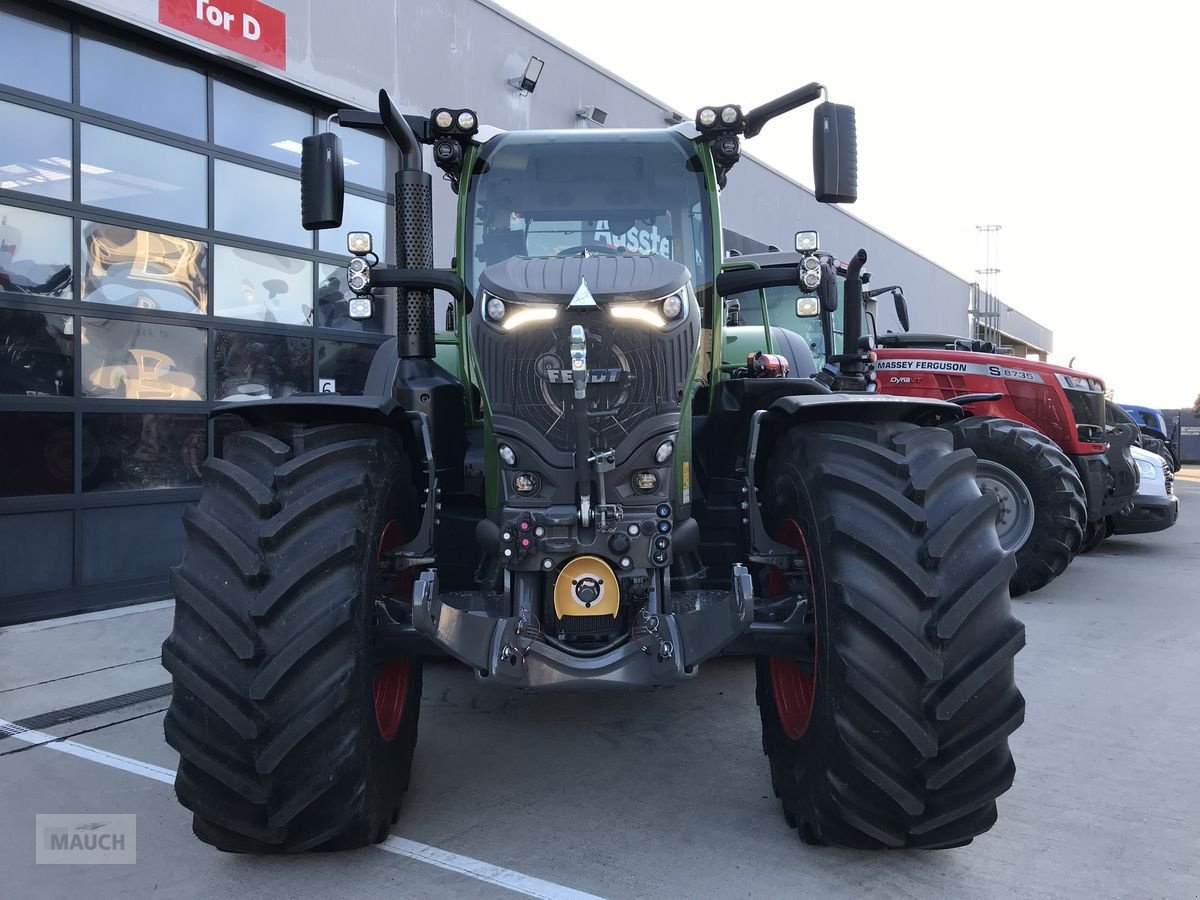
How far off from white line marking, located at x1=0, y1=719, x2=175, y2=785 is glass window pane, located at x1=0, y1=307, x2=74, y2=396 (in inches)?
112

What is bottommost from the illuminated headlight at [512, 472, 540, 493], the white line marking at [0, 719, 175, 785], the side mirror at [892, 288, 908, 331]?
the white line marking at [0, 719, 175, 785]

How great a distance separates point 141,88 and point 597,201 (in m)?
4.91

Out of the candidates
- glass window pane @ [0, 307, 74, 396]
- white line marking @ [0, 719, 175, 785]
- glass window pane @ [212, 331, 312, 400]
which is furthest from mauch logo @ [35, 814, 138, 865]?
glass window pane @ [212, 331, 312, 400]

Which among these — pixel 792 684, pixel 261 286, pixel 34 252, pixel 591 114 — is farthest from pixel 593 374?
pixel 591 114

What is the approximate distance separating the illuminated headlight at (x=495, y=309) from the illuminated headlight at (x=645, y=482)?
2.38 feet

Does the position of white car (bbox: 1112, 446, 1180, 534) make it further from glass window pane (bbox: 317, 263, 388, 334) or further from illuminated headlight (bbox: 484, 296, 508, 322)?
illuminated headlight (bbox: 484, 296, 508, 322)

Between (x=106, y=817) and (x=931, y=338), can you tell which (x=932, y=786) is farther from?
(x=931, y=338)

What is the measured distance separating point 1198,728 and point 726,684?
7.37 feet

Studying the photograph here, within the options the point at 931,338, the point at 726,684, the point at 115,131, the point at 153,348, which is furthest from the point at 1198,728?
the point at 115,131

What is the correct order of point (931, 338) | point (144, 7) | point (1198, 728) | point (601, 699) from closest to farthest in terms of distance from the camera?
point (1198, 728), point (601, 699), point (144, 7), point (931, 338)

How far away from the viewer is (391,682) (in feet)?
11.4

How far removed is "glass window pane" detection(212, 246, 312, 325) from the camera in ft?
25.5

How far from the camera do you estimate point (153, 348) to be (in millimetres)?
7230

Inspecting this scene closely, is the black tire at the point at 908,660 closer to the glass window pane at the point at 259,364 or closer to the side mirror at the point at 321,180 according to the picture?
the side mirror at the point at 321,180
